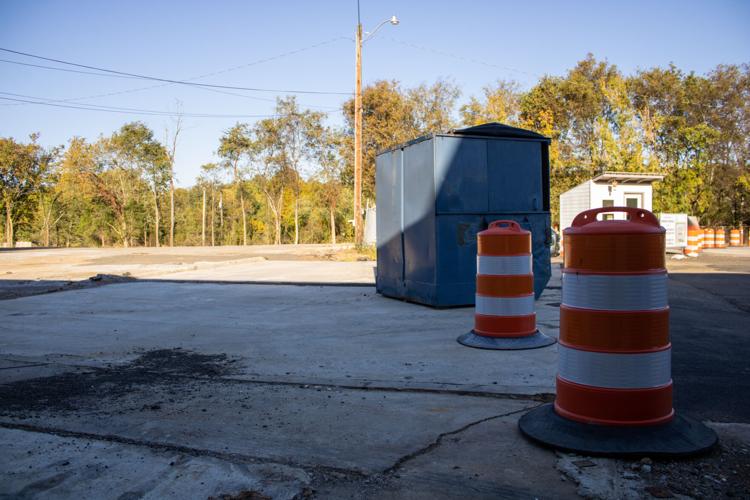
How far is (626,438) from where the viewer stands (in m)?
3.26

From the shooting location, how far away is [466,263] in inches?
360

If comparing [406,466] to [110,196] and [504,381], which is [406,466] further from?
[110,196]

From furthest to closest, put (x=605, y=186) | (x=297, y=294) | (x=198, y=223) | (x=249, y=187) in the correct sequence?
(x=198, y=223), (x=249, y=187), (x=605, y=186), (x=297, y=294)

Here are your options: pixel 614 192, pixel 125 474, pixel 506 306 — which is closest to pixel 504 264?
pixel 506 306

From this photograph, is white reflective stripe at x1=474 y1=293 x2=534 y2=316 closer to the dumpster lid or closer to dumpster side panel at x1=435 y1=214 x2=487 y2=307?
dumpster side panel at x1=435 y1=214 x2=487 y2=307

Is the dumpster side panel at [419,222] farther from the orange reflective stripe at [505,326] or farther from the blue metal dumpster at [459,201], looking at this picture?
the orange reflective stripe at [505,326]

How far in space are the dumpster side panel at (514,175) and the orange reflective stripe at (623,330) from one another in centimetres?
602

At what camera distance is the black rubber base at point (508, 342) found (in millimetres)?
6148

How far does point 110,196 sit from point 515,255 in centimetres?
6254

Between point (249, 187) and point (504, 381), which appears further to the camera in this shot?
point (249, 187)

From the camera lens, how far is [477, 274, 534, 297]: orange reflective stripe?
250 inches

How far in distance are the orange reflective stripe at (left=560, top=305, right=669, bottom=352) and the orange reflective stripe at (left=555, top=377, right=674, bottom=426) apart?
0.80ft

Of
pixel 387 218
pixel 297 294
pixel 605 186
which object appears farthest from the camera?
pixel 605 186

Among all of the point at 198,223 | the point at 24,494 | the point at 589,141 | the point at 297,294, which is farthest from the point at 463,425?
the point at 198,223
